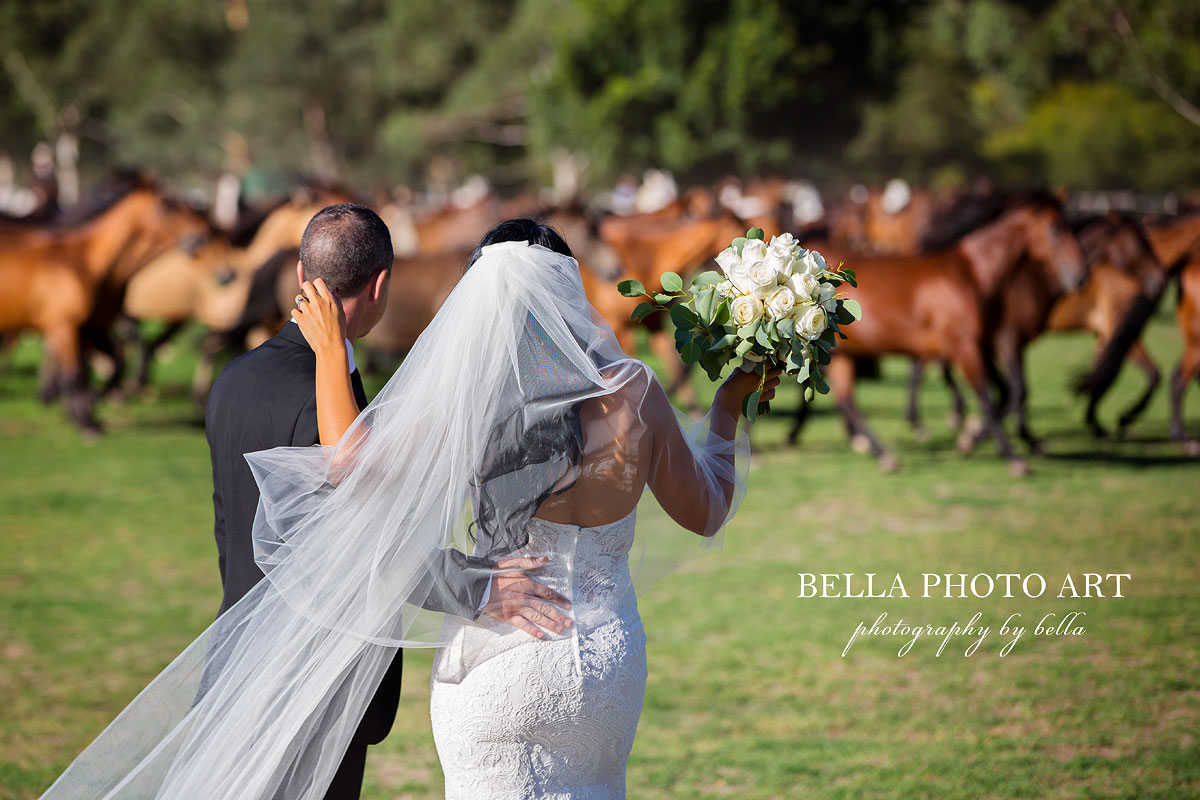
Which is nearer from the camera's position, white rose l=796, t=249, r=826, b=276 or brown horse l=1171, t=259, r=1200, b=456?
white rose l=796, t=249, r=826, b=276

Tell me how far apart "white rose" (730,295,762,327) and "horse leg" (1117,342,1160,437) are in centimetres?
846

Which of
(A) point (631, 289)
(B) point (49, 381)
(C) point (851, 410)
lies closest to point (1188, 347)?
(C) point (851, 410)

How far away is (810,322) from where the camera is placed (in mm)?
2928

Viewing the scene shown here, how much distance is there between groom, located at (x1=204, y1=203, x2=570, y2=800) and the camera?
2834 mm

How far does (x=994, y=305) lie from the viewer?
9.99 metres

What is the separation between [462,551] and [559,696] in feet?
1.38

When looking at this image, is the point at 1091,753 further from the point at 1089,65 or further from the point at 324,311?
the point at 1089,65

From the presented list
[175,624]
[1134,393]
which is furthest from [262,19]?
[175,624]

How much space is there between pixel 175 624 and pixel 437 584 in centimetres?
422

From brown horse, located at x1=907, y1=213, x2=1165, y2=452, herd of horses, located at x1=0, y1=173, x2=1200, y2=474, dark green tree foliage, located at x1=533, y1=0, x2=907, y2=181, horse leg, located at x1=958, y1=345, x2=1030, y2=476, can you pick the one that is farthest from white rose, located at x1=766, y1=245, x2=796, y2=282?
dark green tree foliage, located at x1=533, y1=0, x2=907, y2=181

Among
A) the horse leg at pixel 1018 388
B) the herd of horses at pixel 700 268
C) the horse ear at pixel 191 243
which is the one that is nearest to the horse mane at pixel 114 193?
the herd of horses at pixel 700 268

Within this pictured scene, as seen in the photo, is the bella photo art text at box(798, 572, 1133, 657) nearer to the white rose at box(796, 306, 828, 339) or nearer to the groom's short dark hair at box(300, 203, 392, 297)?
the white rose at box(796, 306, 828, 339)

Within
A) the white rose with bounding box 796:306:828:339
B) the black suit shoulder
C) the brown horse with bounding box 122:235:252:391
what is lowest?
the black suit shoulder

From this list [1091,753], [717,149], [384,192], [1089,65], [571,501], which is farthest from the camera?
[1089,65]
